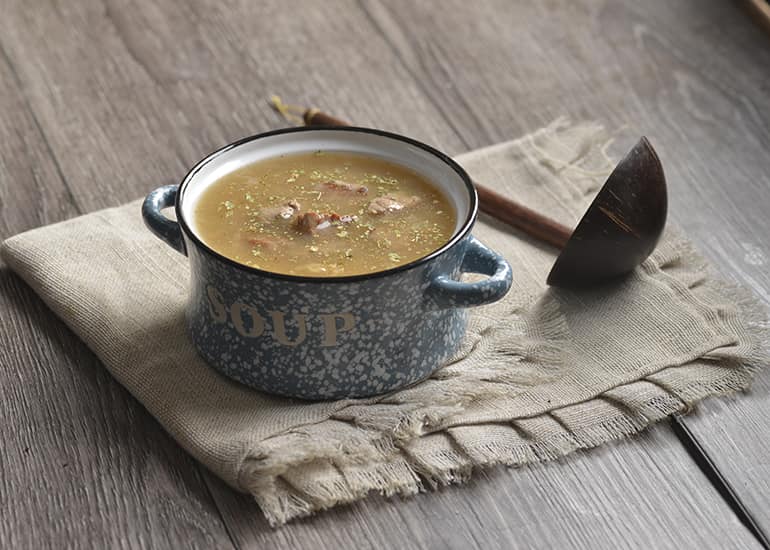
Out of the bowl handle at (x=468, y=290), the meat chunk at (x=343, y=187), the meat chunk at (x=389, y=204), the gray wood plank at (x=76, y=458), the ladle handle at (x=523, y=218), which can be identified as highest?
the bowl handle at (x=468, y=290)

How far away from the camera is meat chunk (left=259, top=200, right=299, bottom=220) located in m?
1.15

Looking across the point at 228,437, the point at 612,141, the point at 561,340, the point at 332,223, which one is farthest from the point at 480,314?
the point at 612,141

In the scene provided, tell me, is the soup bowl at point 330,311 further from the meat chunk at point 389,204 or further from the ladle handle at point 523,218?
the ladle handle at point 523,218

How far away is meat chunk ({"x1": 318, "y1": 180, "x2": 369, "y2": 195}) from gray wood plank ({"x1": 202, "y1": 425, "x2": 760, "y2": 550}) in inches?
12.7

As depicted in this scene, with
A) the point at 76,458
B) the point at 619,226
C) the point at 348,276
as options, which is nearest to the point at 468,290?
the point at 348,276

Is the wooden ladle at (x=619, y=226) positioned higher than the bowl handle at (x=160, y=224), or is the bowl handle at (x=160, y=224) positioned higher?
the wooden ladle at (x=619, y=226)

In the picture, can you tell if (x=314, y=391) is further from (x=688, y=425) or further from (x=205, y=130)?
(x=205, y=130)

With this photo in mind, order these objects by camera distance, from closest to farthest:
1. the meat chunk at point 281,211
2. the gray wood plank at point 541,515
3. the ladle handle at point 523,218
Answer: the gray wood plank at point 541,515
the meat chunk at point 281,211
the ladle handle at point 523,218

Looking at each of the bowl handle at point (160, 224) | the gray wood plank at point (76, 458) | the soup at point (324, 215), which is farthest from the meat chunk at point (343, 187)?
the gray wood plank at point (76, 458)

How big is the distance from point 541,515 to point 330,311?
0.27m

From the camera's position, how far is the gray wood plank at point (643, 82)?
1460 millimetres

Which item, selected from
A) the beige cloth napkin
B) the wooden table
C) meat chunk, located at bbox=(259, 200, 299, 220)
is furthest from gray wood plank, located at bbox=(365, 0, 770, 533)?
meat chunk, located at bbox=(259, 200, 299, 220)

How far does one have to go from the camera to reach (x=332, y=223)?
3.74ft

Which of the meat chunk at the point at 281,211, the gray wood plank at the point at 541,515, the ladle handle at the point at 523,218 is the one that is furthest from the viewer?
the ladle handle at the point at 523,218
